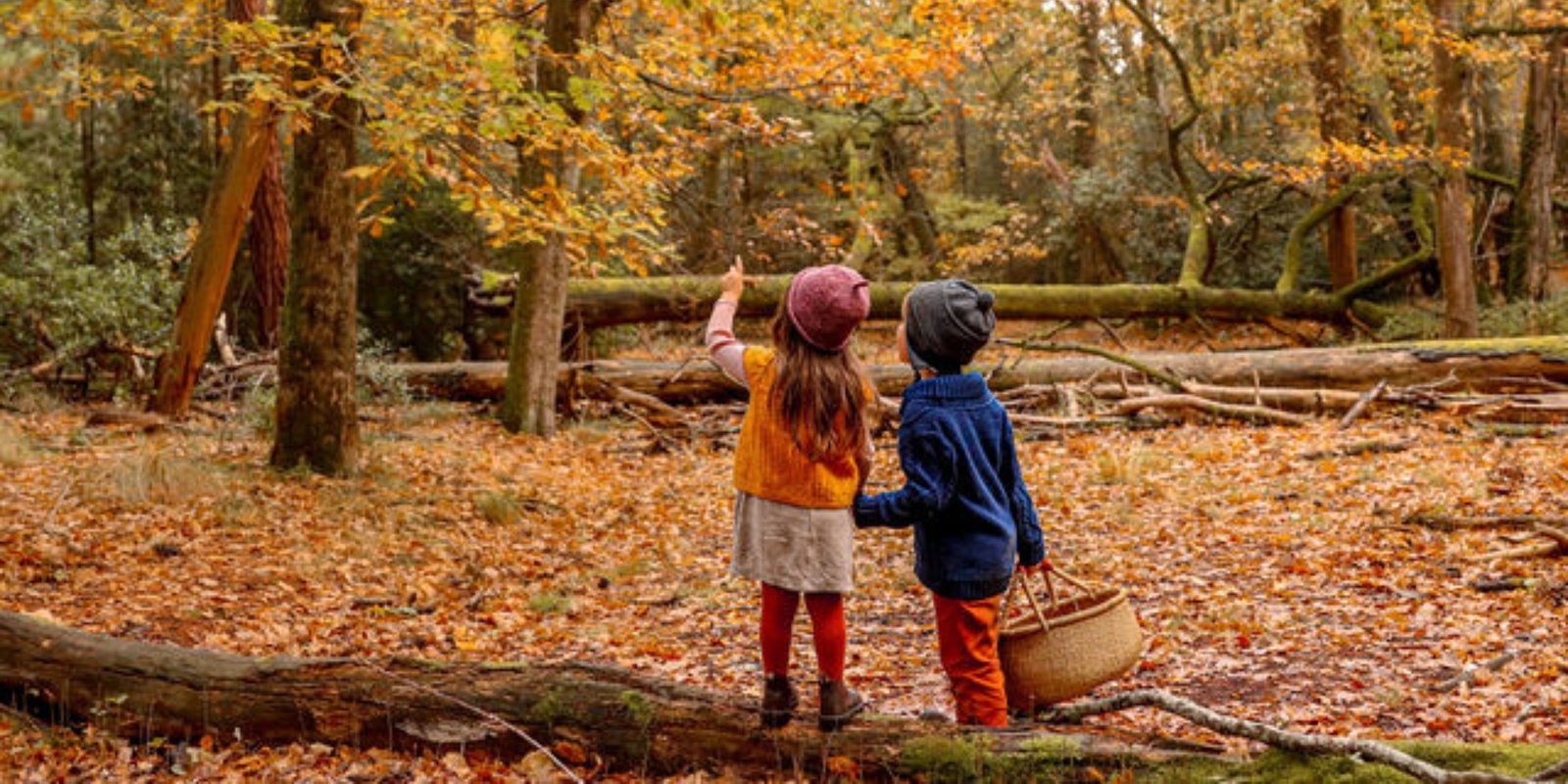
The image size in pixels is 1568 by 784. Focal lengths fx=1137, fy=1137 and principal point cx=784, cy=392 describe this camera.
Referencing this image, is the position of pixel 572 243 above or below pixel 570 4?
below

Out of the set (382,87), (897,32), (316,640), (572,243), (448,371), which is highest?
(897,32)

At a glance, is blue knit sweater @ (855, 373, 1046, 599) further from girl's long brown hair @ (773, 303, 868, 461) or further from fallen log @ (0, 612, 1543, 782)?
fallen log @ (0, 612, 1543, 782)

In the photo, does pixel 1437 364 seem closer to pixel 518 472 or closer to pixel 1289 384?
pixel 1289 384

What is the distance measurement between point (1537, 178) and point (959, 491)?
15.8m

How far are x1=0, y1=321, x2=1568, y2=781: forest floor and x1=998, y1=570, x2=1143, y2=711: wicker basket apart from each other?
22 centimetres

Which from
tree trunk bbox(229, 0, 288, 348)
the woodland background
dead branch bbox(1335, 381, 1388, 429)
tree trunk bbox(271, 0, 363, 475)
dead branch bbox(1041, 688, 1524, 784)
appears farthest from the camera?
tree trunk bbox(229, 0, 288, 348)

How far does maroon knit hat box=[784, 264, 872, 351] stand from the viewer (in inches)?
145

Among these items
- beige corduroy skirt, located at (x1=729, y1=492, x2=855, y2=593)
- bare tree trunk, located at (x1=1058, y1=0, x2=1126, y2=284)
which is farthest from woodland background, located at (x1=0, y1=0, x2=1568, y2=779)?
beige corduroy skirt, located at (x1=729, y1=492, x2=855, y2=593)

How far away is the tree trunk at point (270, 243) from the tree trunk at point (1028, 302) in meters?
3.64

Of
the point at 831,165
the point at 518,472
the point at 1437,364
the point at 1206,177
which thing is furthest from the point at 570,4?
the point at 1206,177

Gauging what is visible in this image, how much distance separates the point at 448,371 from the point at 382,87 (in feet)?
28.8

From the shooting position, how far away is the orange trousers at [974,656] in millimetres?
3832

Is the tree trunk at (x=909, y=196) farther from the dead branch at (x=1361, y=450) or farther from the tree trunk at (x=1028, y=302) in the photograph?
the dead branch at (x=1361, y=450)

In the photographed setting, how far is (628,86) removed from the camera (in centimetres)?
741
